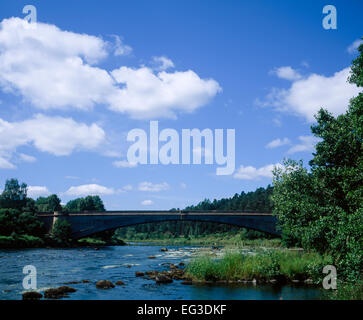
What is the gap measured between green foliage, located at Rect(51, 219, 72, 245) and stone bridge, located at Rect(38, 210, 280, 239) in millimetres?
2775

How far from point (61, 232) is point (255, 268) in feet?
171

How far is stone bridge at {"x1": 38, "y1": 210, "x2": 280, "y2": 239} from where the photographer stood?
70750 mm

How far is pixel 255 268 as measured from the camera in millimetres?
24281

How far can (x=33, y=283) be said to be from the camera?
24.0 meters

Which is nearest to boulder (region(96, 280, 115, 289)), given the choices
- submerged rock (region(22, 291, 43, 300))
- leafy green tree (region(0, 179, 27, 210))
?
submerged rock (region(22, 291, 43, 300))

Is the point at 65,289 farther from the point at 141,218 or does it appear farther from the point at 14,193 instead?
the point at 14,193

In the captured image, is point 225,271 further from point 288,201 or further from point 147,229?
point 147,229

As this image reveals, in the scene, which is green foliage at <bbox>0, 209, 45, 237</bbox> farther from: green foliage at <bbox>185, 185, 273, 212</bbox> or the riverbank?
green foliage at <bbox>185, 185, 273, 212</bbox>

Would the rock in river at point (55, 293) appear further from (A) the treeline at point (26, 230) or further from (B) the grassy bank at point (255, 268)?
(A) the treeline at point (26, 230)

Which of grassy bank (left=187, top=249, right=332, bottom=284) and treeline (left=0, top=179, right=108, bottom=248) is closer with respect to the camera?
grassy bank (left=187, top=249, right=332, bottom=284)

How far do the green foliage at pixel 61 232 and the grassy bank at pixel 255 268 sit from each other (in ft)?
160

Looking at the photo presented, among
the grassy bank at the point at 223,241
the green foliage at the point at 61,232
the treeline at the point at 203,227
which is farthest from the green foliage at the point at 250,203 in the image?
the green foliage at the point at 61,232

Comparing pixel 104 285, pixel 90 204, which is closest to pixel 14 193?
pixel 90 204

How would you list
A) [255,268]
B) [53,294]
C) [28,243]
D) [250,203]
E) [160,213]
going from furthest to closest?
[250,203] → [160,213] → [28,243] → [255,268] → [53,294]
